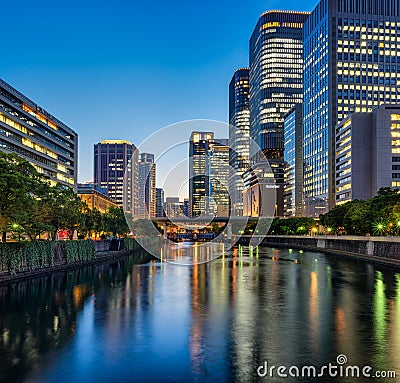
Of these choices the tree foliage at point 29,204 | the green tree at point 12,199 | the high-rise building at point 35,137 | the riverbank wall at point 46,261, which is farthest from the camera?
the high-rise building at point 35,137

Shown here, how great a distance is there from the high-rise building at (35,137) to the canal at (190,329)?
259 ft

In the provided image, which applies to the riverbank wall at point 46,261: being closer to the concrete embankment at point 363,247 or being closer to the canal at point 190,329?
the canal at point 190,329

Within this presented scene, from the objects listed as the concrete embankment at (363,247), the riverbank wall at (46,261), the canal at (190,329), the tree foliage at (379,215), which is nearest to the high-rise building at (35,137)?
the riverbank wall at (46,261)

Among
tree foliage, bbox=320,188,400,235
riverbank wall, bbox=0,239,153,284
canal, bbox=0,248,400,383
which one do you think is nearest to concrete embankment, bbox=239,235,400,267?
tree foliage, bbox=320,188,400,235

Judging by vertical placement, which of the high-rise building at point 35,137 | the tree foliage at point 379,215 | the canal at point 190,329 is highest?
the high-rise building at point 35,137

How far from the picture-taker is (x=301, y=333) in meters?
33.1

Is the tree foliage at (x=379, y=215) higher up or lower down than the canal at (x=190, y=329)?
higher up

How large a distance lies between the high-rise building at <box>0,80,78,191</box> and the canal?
259 ft

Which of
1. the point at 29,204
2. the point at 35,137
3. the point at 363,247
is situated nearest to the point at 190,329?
the point at 29,204

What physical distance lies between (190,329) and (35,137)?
5478 inches

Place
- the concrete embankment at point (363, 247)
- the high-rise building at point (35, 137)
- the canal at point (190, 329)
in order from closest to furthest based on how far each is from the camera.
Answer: the canal at point (190, 329) → the concrete embankment at point (363, 247) → the high-rise building at point (35, 137)

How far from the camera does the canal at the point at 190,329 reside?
82.6 ft

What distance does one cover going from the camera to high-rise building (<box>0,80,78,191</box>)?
461ft

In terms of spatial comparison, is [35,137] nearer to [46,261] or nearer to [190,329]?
[46,261]
